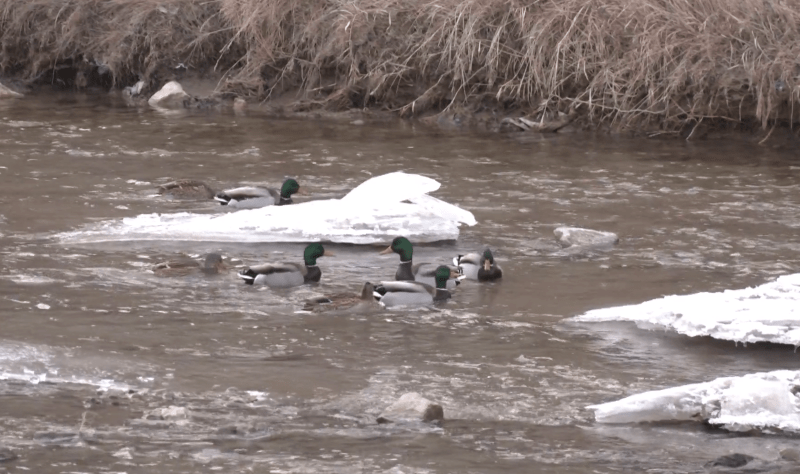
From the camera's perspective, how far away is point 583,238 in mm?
9945

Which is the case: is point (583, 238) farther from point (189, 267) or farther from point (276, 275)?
point (189, 267)

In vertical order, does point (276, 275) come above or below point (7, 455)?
above

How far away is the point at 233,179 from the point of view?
498 inches

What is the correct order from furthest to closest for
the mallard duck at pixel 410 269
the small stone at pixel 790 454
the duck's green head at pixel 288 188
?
the duck's green head at pixel 288 188, the mallard duck at pixel 410 269, the small stone at pixel 790 454

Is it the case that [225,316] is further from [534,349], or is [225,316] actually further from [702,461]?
[702,461]

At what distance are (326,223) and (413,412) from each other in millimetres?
3919

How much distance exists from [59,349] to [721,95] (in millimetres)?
9272

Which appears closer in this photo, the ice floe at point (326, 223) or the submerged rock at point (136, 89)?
the ice floe at point (326, 223)

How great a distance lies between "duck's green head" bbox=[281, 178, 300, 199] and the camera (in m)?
11.4

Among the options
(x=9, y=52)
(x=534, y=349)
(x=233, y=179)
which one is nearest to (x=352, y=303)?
(x=534, y=349)

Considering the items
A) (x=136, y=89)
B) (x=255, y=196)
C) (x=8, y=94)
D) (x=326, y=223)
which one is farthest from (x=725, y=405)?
(x=8, y=94)

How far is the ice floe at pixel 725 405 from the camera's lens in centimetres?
623

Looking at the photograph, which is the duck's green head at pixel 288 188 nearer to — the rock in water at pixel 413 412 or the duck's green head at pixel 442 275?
the duck's green head at pixel 442 275

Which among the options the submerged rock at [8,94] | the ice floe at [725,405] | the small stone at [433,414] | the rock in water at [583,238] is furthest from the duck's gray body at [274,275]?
the submerged rock at [8,94]
